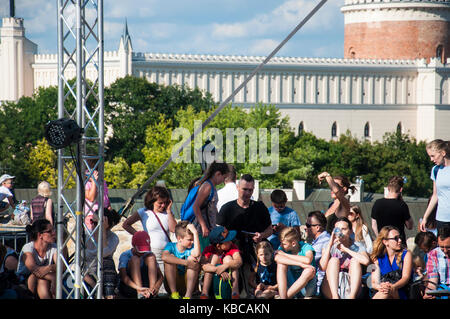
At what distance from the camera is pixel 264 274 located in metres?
10.2

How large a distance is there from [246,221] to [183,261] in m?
0.72

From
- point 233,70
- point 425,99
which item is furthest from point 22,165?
point 425,99

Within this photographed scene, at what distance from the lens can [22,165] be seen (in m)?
57.1

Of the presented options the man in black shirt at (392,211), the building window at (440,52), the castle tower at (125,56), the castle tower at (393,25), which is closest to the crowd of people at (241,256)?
the man in black shirt at (392,211)

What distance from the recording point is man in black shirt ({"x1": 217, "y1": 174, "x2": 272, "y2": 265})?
10.2 meters

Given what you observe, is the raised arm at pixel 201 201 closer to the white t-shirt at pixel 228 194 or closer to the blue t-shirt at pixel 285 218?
the blue t-shirt at pixel 285 218

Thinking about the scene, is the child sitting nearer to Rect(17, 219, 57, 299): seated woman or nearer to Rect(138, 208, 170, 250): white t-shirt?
Rect(138, 208, 170, 250): white t-shirt

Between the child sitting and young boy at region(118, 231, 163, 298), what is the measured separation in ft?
3.07

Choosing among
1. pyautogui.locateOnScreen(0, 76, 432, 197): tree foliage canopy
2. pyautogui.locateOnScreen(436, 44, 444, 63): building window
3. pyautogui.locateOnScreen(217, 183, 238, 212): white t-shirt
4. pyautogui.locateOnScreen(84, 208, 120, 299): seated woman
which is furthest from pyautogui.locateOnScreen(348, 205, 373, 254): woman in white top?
pyautogui.locateOnScreen(436, 44, 444, 63): building window

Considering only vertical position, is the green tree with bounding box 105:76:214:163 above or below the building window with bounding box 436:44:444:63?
below

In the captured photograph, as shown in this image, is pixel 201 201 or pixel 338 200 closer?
pixel 201 201

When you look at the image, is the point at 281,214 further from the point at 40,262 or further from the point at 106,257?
the point at 40,262

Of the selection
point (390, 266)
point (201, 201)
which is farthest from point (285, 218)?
point (390, 266)
